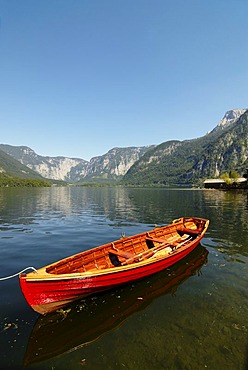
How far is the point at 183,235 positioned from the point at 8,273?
15838 mm

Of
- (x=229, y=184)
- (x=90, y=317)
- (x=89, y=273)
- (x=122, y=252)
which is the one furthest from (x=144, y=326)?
(x=229, y=184)

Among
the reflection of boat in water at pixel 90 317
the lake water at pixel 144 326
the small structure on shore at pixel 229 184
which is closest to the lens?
the lake water at pixel 144 326

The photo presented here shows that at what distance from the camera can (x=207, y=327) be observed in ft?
30.7

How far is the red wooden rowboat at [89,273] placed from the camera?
9.18 meters

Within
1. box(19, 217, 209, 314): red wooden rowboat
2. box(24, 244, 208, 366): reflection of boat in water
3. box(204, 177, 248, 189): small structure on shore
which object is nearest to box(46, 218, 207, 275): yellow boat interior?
box(19, 217, 209, 314): red wooden rowboat

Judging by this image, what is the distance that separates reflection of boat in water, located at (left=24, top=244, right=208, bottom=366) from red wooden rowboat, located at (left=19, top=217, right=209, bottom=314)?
59 centimetres

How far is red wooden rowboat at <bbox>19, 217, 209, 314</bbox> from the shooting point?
9.18m

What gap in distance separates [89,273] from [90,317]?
1881 mm

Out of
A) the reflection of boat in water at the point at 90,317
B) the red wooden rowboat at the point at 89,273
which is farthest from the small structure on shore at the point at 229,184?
the reflection of boat in water at the point at 90,317

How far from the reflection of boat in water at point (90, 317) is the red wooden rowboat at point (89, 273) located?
0.59 meters

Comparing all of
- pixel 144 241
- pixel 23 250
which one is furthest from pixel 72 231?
pixel 144 241

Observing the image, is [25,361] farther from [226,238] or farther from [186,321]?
[226,238]

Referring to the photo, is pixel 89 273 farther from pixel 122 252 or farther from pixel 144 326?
pixel 122 252

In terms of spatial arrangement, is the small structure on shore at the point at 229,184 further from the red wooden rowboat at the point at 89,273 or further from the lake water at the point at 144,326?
the lake water at the point at 144,326
